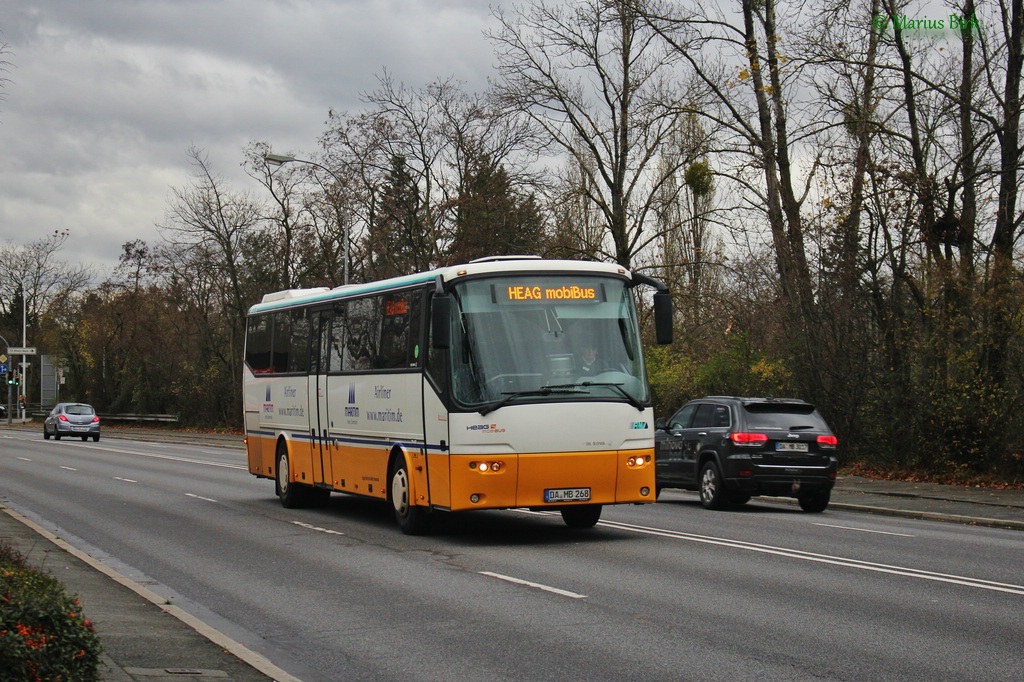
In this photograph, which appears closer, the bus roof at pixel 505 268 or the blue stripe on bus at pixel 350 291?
the bus roof at pixel 505 268

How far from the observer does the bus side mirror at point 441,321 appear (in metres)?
14.0

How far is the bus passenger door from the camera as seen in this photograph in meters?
18.4

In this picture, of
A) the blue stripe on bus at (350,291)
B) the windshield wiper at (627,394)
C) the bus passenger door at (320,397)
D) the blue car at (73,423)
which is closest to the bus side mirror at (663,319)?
the windshield wiper at (627,394)

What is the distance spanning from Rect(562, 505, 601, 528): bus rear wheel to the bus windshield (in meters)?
1.93

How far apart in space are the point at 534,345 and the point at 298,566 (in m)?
3.62

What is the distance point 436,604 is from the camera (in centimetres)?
1034

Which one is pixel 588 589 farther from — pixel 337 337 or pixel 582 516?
pixel 337 337

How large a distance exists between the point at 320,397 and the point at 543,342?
5238mm

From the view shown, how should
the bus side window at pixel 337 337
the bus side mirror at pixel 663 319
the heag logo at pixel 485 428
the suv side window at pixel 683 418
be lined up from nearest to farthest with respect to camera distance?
the heag logo at pixel 485 428 → the bus side mirror at pixel 663 319 → the bus side window at pixel 337 337 → the suv side window at pixel 683 418

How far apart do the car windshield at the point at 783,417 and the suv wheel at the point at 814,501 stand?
3.36 ft

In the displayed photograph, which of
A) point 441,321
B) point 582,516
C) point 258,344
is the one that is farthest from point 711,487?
point 258,344

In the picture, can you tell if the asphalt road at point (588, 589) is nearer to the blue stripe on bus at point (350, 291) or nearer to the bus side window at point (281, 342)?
the bus side window at point (281, 342)

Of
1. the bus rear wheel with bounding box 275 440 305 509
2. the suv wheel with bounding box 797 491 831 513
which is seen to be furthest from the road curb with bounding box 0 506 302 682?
the suv wheel with bounding box 797 491 831 513

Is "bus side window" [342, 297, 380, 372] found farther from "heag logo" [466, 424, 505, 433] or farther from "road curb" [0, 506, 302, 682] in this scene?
"road curb" [0, 506, 302, 682]
